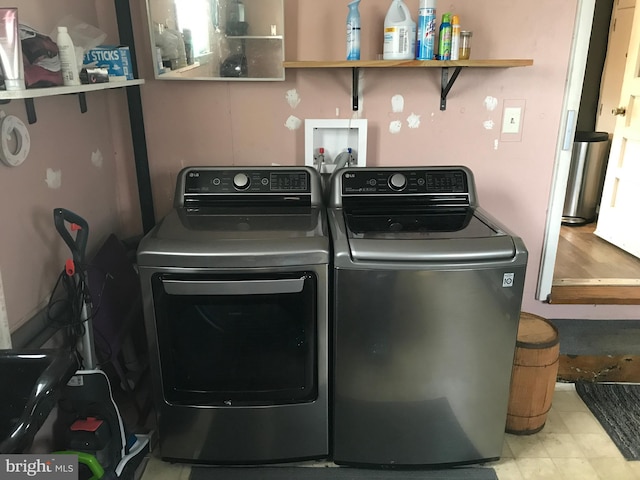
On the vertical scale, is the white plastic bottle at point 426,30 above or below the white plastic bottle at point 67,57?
above

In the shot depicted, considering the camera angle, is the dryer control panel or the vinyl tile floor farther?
the dryer control panel

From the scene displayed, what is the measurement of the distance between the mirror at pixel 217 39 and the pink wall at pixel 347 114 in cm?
7

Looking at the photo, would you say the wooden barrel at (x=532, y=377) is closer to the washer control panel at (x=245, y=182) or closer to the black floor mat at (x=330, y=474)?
the black floor mat at (x=330, y=474)

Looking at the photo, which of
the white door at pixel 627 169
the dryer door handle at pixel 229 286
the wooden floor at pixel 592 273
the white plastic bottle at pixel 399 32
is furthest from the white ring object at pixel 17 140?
the white door at pixel 627 169

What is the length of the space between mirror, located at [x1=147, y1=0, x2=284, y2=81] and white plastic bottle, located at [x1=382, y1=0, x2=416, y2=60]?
0.42 meters

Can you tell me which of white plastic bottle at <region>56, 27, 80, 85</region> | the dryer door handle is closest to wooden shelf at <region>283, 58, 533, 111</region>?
white plastic bottle at <region>56, 27, 80, 85</region>

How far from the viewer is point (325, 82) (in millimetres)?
2174

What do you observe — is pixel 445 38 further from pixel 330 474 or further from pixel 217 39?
pixel 330 474

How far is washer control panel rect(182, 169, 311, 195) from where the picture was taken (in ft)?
6.64

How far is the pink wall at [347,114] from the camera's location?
209 centimetres

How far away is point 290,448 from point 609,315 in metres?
1.73

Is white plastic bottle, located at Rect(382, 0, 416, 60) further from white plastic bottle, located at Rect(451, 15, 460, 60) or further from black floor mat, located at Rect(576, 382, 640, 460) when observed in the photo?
black floor mat, located at Rect(576, 382, 640, 460)

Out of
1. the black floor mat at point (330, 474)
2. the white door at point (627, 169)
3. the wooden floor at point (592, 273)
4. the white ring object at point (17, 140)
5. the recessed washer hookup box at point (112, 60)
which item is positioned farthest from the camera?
the white door at point (627, 169)

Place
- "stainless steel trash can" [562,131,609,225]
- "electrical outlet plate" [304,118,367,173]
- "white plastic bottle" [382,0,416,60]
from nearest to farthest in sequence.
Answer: "white plastic bottle" [382,0,416,60]
"electrical outlet plate" [304,118,367,173]
"stainless steel trash can" [562,131,609,225]
